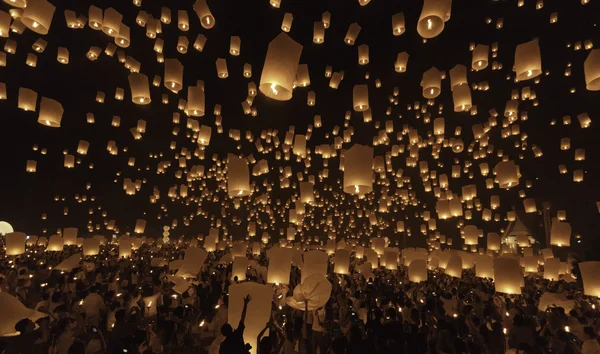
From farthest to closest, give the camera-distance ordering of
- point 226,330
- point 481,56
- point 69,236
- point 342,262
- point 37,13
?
point 69,236 < point 342,262 < point 481,56 < point 37,13 < point 226,330

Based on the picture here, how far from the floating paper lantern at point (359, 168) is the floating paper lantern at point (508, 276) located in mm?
3782

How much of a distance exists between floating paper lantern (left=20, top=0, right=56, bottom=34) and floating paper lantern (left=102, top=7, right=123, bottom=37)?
43.9 inches

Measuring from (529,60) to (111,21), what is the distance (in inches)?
267

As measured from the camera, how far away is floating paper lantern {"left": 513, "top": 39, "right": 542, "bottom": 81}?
571 centimetres

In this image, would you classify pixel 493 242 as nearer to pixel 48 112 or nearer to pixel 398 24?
pixel 398 24

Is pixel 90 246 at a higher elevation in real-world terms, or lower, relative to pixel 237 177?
lower

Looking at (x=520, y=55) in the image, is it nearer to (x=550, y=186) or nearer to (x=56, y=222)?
(x=550, y=186)

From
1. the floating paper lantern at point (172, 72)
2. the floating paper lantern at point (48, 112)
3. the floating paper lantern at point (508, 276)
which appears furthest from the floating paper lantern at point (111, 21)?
the floating paper lantern at point (508, 276)

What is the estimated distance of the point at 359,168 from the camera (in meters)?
4.98

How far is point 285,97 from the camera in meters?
4.19

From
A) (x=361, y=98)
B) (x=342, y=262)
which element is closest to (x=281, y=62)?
(x=361, y=98)

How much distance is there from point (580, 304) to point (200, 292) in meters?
7.73

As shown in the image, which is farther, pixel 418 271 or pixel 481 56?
pixel 418 271

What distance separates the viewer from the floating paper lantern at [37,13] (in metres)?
5.06
